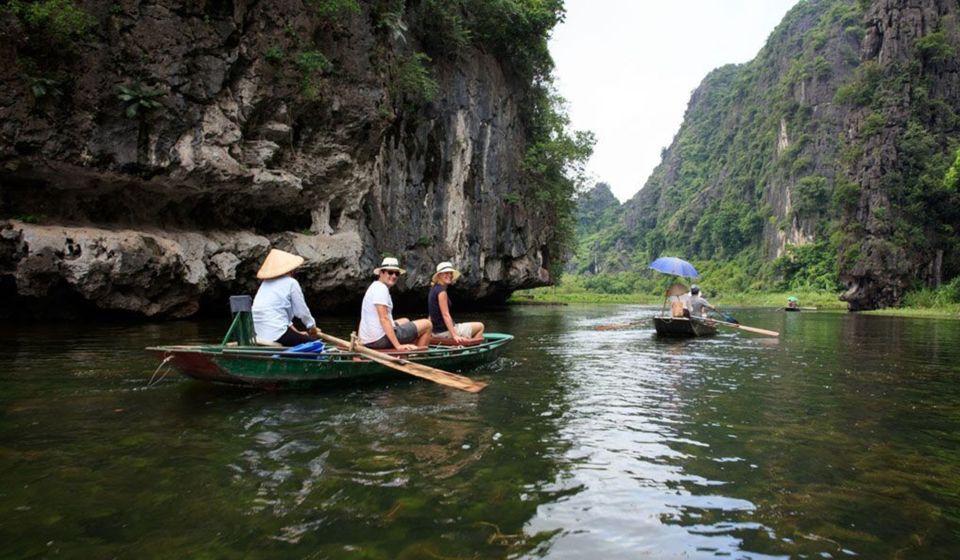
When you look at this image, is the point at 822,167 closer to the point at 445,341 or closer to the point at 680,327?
the point at 680,327

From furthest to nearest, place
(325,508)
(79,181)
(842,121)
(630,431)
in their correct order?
1. (842,121)
2. (79,181)
3. (630,431)
4. (325,508)

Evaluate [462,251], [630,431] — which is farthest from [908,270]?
[630,431]

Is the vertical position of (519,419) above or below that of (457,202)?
below

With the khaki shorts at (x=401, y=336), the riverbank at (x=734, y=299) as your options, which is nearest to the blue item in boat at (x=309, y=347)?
the khaki shorts at (x=401, y=336)

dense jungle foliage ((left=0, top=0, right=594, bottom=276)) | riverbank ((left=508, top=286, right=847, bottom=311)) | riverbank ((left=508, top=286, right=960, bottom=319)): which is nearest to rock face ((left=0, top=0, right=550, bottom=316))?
dense jungle foliage ((left=0, top=0, right=594, bottom=276))

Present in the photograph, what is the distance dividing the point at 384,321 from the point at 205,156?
29.5 ft

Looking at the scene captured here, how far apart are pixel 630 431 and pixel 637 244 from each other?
4113 inches

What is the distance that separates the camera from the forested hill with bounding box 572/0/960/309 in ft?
108

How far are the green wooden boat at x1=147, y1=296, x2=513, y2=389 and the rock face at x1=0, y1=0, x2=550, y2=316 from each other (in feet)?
26.7

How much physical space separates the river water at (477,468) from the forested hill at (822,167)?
2619cm

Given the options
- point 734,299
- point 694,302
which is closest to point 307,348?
point 694,302

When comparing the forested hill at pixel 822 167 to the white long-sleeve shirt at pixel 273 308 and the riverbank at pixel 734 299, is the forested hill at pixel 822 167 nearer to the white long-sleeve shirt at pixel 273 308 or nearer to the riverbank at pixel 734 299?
the riverbank at pixel 734 299

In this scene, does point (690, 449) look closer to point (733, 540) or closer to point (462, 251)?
point (733, 540)

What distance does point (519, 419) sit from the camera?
5527 mm
